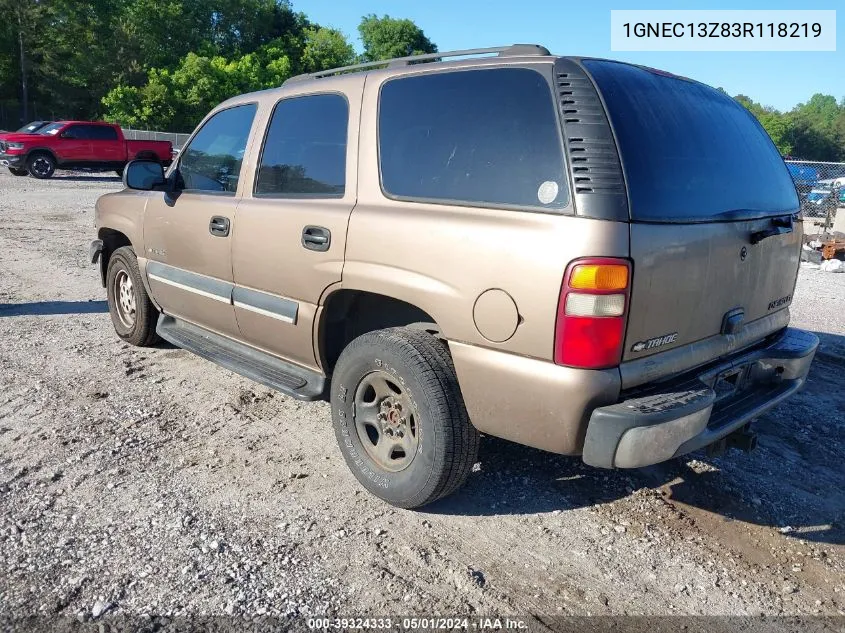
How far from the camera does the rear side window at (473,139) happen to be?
2.59m

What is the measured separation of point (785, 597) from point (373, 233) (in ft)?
7.48

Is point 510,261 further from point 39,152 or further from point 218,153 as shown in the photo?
point 39,152

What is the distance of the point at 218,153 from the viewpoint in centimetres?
428

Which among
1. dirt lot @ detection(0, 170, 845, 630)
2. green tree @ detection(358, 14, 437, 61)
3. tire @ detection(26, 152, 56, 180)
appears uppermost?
green tree @ detection(358, 14, 437, 61)

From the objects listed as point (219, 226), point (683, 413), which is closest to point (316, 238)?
point (219, 226)

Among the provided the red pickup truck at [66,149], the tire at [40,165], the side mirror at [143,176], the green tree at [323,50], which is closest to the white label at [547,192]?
the side mirror at [143,176]

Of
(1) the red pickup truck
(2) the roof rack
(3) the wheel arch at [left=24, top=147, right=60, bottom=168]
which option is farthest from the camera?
(3) the wheel arch at [left=24, top=147, right=60, bottom=168]

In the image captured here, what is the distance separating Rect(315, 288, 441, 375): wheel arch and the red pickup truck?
18610mm

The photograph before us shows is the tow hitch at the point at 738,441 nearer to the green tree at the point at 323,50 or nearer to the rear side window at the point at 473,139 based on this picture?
the rear side window at the point at 473,139

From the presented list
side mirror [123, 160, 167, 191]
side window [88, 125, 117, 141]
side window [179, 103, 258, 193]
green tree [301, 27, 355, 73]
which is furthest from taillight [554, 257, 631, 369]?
green tree [301, 27, 355, 73]

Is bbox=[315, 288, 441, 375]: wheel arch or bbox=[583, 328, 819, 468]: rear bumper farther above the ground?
bbox=[315, 288, 441, 375]: wheel arch

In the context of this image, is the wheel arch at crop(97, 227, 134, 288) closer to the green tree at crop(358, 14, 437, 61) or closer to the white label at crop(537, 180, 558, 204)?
the white label at crop(537, 180, 558, 204)

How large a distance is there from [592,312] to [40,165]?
22765mm

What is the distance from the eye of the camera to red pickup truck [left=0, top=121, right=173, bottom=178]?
20.2 metres
